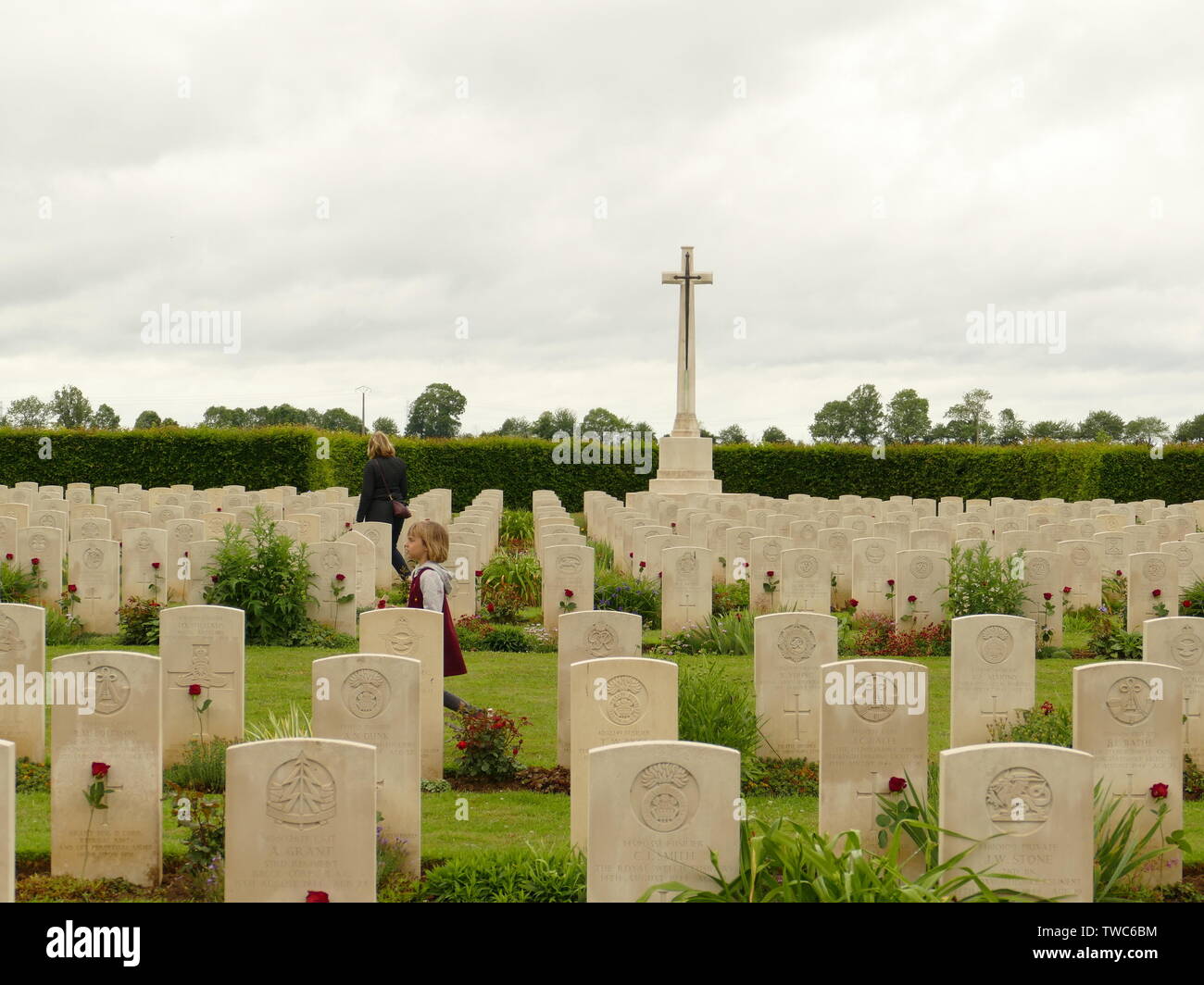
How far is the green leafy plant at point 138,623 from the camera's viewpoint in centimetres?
1003

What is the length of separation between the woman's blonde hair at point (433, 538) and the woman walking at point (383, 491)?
548 cm

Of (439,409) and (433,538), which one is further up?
(439,409)

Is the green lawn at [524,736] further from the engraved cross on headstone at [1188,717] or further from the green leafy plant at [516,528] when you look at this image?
the green leafy plant at [516,528]

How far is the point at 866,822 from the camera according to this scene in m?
5.19

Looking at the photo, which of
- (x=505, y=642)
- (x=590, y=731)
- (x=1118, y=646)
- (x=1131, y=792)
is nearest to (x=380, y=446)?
(x=505, y=642)

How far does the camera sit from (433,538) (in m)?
7.18

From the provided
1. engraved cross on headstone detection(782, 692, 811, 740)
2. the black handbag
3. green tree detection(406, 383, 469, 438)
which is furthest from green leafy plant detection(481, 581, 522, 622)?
green tree detection(406, 383, 469, 438)

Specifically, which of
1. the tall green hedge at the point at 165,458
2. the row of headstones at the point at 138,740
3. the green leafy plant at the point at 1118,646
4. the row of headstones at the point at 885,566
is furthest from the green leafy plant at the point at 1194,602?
the tall green hedge at the point at 165,458

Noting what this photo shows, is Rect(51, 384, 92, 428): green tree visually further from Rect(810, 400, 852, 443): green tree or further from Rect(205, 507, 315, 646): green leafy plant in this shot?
Rect(205, 507, 315, 646): green leafy plant

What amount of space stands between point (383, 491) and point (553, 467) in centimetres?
1588

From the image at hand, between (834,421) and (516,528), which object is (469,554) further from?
(834,421)

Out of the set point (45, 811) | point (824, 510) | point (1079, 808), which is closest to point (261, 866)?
point (45, 811)

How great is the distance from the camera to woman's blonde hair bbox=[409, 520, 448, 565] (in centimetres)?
716
